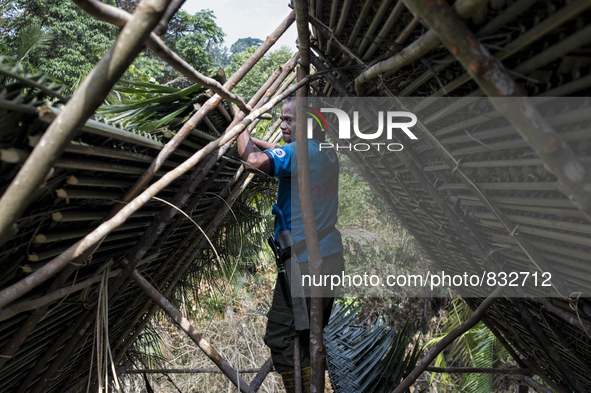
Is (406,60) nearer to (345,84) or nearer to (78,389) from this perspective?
(345,84)

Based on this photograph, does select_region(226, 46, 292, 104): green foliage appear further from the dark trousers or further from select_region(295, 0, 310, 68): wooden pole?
the dark trousers

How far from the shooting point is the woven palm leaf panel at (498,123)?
86cm

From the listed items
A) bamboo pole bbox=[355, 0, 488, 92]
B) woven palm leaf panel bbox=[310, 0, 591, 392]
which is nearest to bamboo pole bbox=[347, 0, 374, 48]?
woven palm leaf panel bbox=[310, 0, 591, 392]

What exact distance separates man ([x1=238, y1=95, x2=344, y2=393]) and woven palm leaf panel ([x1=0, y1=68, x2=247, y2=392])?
1.19ft

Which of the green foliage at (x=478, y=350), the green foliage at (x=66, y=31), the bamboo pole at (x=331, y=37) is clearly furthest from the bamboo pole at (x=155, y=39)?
the green foliage at (x=66, y=31)

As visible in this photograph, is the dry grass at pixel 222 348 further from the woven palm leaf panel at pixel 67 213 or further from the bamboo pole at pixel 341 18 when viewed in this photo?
the bamboo pole at pixel 341 18

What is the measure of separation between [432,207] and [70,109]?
199 centimetres

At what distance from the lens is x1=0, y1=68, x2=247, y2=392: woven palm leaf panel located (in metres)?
0.97

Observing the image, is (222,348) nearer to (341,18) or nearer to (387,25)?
(341,18)

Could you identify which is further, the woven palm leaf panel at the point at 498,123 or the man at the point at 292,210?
the man at the point at 292,210

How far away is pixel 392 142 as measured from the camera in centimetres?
191

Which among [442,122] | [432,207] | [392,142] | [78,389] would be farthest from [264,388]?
[442,122]

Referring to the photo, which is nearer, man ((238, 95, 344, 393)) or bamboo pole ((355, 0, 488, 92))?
bamboo pole ((355, 0, 488, 92))

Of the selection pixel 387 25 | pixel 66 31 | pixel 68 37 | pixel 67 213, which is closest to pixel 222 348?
pixel 67 213
